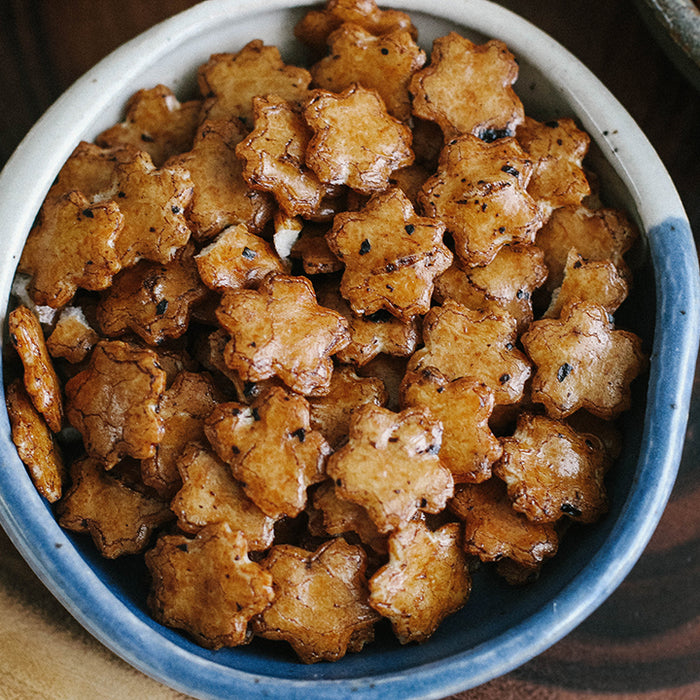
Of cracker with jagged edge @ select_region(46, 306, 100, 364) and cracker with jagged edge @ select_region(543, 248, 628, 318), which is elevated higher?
cracker with jagged edge @ select_region(543, 248, 628, 318)

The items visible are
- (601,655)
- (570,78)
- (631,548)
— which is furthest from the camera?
(601,655)

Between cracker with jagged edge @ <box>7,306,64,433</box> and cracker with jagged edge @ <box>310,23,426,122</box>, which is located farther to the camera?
cracker with jagged edge @ <box>310,23,426,122</box>

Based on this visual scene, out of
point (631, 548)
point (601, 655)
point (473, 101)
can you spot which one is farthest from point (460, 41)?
point (601, 655)

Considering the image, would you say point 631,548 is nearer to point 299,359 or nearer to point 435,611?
point 435,611

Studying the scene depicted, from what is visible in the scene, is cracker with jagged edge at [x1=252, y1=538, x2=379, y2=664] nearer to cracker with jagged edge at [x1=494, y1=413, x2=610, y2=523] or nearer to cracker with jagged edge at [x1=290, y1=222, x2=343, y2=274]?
cracker with jagged edge at [x1=494, y1=413, x2=610, y2=523]

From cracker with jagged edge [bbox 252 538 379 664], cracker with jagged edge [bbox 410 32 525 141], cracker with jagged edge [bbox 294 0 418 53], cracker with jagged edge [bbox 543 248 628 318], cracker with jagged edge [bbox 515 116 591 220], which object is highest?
cracker with jagged edge [bbox 294 0 418 53]

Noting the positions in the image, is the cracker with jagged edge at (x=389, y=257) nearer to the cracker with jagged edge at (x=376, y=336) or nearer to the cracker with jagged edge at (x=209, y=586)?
the cracker with jagged edge at (x=376, y=336)

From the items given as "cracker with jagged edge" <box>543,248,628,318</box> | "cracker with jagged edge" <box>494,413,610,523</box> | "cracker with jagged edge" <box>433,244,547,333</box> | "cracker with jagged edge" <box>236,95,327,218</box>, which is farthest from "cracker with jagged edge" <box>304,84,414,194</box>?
"cracker with jagged edge" <box>494,413,610,523</box>

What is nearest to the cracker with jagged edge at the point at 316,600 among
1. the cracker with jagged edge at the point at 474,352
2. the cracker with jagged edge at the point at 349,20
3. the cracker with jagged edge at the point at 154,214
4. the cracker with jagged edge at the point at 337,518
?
the cracker with jagged edge at the point at 337,518
